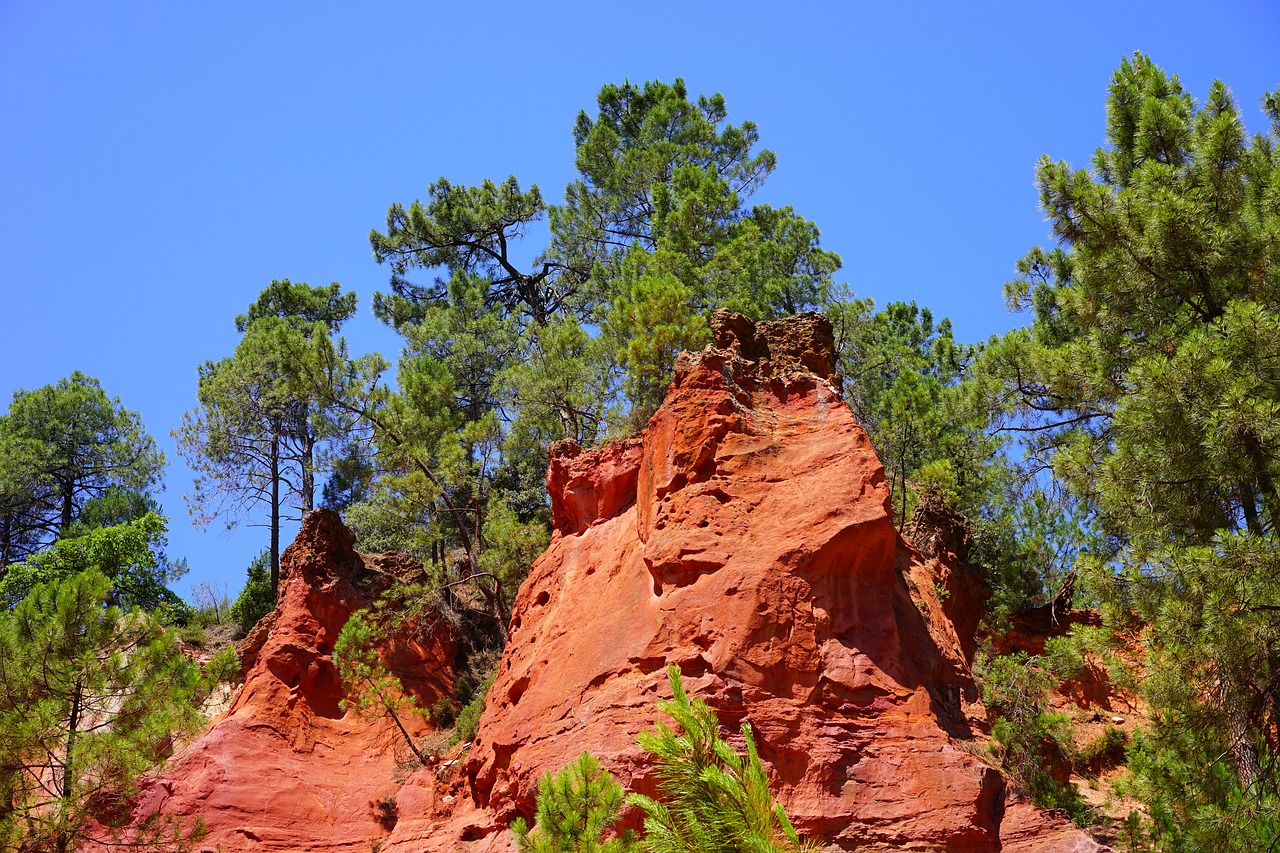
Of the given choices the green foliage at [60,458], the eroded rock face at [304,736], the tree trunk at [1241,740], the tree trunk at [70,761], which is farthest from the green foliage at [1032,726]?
the green foliage at [60,458]

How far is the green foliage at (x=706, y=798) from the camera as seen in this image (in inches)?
285

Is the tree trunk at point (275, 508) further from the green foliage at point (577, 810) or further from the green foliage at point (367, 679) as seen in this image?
the green foliage at point (577, 810)

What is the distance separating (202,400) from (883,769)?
25.5m

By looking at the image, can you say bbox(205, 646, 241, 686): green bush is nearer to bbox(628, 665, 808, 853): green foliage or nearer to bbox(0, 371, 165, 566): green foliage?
bbox(628, 665, 808, 853): green foliage

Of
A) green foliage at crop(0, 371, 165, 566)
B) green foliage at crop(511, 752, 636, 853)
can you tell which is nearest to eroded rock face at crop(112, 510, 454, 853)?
green foliage at crop(511, 752, 636, 853)

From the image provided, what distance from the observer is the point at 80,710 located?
12.1m

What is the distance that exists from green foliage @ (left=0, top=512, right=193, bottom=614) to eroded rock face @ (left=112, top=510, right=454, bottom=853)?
836 centimetres

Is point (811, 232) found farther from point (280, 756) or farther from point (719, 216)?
point (280, 756)

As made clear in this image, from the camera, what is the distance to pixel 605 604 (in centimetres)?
1260

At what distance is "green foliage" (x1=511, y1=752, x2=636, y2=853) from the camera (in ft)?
29.5

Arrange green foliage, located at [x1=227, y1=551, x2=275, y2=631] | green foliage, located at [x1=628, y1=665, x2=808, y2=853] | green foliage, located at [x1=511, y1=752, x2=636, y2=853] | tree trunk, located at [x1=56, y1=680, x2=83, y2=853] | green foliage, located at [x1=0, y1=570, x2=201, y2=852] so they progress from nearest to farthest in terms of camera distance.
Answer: green foliage, located at [x1=628, y1=665, x2=808, y2=853]
green foliage, located at [x1=511, y1=752, x2=636, y2=853]
tree trunk, located at [x1=56, y1=680, x2=83, y2=853]
green foliage, located at [x1=0, y1=570, x2=201, y2=852]
green foliage, located at [x1=227, y1=551, x2=275, y2=631]

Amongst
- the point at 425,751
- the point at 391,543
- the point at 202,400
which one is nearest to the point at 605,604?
the point at 425,751

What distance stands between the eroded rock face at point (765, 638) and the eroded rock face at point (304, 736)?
190 centimetres

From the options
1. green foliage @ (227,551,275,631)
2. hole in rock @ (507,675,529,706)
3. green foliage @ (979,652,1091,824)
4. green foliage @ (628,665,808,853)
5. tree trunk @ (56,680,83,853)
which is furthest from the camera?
green foliage @ (227,551,275,631)
